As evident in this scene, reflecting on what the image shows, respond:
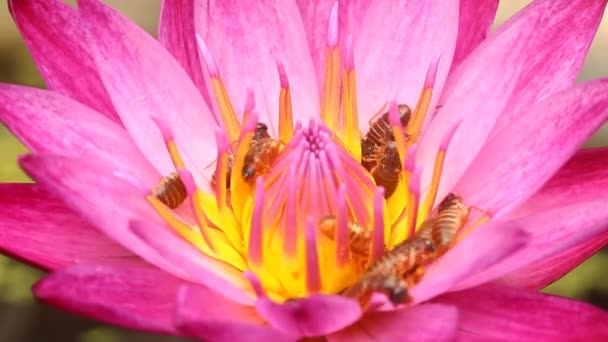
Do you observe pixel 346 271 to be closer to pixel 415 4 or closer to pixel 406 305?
pixel 406 305

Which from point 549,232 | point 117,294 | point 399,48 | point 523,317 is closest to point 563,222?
point 549,232

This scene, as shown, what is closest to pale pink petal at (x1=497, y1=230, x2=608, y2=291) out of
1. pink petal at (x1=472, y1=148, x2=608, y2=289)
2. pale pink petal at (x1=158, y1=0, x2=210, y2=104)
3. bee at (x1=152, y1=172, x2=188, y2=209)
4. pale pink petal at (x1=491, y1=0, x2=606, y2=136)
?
pink petal at (x1=472, y1=148, x2=608, y2=289)

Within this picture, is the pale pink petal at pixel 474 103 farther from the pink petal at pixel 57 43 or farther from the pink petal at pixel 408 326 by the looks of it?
the pink petal at pixel 57 43

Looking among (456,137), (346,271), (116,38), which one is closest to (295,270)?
(346,271)

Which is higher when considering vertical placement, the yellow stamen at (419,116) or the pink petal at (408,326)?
the yellow stamen at (419,116)

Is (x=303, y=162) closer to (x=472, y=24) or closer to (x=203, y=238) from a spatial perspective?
(x=203, y=238)

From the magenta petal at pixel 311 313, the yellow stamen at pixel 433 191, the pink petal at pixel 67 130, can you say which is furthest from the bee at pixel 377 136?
the magenta petal at pixel 311 313
